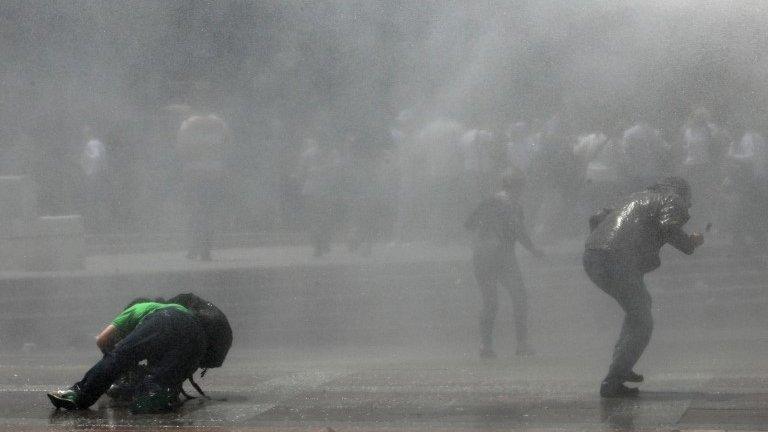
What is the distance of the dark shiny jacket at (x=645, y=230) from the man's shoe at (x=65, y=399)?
242 centimetres

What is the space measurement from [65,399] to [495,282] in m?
3.53

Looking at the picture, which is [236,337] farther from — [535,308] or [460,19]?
[460,19]

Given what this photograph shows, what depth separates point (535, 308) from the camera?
10.5m

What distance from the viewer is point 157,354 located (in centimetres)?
605

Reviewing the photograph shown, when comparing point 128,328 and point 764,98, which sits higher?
point 764,98

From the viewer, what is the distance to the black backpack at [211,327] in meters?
6.18

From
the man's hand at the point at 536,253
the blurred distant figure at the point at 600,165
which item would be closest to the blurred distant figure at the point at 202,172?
the man's hand at the point at 536,253

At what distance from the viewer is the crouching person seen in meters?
6.01

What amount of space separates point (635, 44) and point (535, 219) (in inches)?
111

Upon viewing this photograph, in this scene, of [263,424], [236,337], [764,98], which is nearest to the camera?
[263,424]

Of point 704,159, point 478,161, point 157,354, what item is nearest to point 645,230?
point 157,354

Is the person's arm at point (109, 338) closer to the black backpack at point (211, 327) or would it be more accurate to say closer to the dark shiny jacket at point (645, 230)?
the black backpack at point (211, 327)

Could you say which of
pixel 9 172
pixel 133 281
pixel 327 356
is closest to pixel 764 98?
pixel 327 356

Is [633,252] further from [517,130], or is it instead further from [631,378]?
[517,130]
